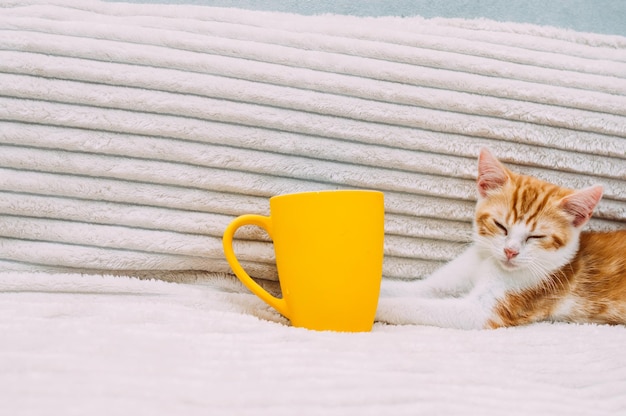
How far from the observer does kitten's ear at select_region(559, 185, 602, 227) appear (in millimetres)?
727

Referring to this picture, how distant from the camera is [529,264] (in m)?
0.78

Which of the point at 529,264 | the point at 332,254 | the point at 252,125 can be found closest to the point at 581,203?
the point at 529,264

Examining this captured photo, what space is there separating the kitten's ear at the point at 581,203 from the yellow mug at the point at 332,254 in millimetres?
352

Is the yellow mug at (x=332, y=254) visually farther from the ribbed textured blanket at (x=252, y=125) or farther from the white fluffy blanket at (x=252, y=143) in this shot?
the ribbed textured blanket at (x=252, y=125)

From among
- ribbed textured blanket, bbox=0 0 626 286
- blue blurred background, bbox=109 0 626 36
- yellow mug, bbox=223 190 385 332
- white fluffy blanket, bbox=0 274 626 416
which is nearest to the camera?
white fluffy blanket, bbox=0 274 626 416

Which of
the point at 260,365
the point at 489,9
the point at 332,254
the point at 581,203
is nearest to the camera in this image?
the point at 260,365

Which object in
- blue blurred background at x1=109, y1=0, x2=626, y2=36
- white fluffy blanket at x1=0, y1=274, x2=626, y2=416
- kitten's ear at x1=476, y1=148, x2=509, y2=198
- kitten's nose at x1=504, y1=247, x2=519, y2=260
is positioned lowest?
white fluffy blanket at x1=0, y1=274, x2=626, y2=416

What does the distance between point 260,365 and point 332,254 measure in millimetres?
183

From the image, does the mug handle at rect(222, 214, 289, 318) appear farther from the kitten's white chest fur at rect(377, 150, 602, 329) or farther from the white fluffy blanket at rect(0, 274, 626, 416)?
the kitten's white chest fur at rect(377, 150, 602, 329)

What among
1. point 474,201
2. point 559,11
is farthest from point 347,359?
point 559,11

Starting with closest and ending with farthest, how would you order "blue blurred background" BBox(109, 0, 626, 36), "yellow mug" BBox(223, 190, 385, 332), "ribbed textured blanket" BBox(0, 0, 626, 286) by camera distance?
"yellow mug" BBox(223, 190, 385, 332), "ribbed textured blanket" BBox(0, 0, 626, 286), "blue blurred background" BBox(109, 0, 626, 36)

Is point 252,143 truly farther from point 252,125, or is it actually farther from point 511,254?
point 511,254

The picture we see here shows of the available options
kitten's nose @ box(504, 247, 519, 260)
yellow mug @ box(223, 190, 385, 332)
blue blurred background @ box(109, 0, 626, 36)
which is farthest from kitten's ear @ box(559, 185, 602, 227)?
blue blurred background @ box(109, 0, 626, 36)

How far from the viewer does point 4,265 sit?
2.33ft
